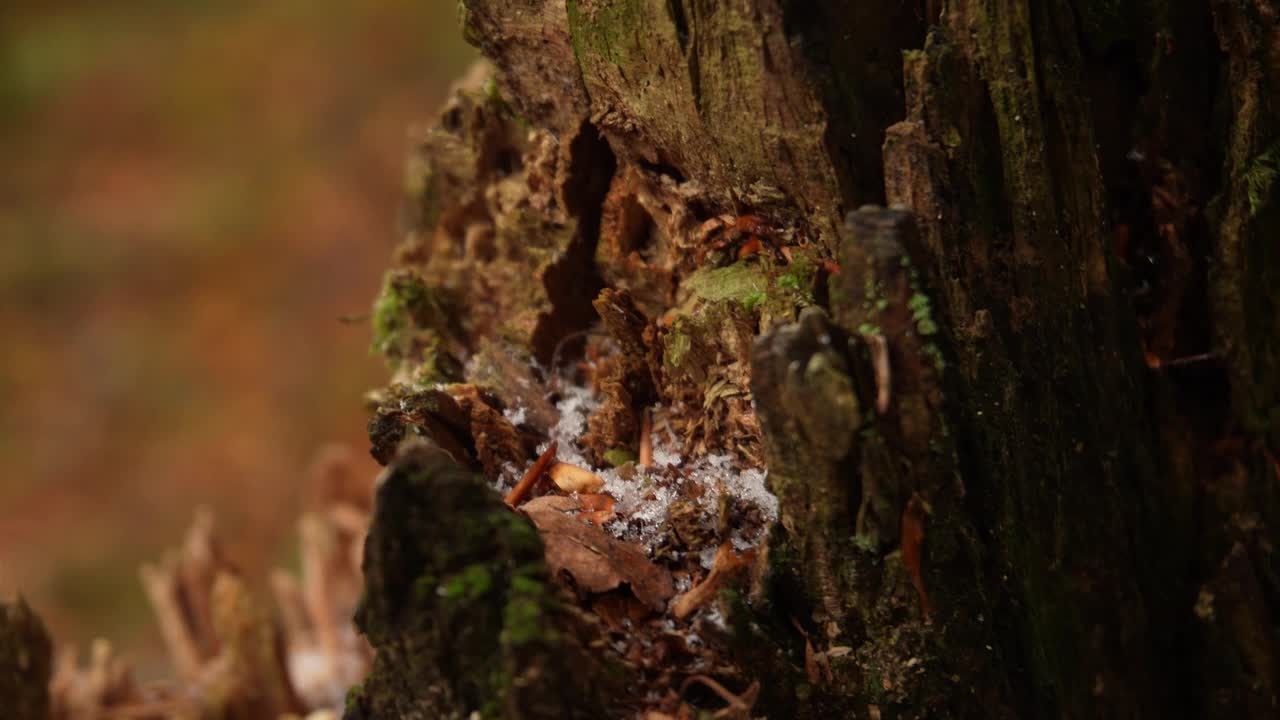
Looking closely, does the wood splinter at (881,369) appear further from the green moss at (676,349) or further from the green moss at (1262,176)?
the green moss at (1262,176)

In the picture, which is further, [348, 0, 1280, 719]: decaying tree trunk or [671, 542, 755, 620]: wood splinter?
[671, 542, 755, 620]: wood splinter

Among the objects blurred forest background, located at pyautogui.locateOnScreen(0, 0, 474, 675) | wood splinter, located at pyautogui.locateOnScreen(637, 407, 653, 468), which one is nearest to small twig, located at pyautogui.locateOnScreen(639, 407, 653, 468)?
wood splinter, located at pyautogui.locateOnScreen(637, 407, 653, 468)

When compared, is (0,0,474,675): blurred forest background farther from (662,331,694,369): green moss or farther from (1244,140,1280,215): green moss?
(1244,140,1280,215): green moss

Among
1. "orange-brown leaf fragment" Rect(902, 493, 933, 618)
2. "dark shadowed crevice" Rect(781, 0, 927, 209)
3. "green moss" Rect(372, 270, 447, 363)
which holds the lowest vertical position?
"orange-brown leaf fragment" Rect(902, 493, 933, 618)

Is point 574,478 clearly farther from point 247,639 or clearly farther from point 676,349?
point 247,639

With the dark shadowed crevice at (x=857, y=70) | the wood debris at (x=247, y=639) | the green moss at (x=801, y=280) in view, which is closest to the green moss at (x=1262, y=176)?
the dark shadowed crevice at (x=857, y=70)

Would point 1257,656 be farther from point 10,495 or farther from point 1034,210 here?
point 10,495

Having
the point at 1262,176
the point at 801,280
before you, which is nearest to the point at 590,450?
the point at 801,280
